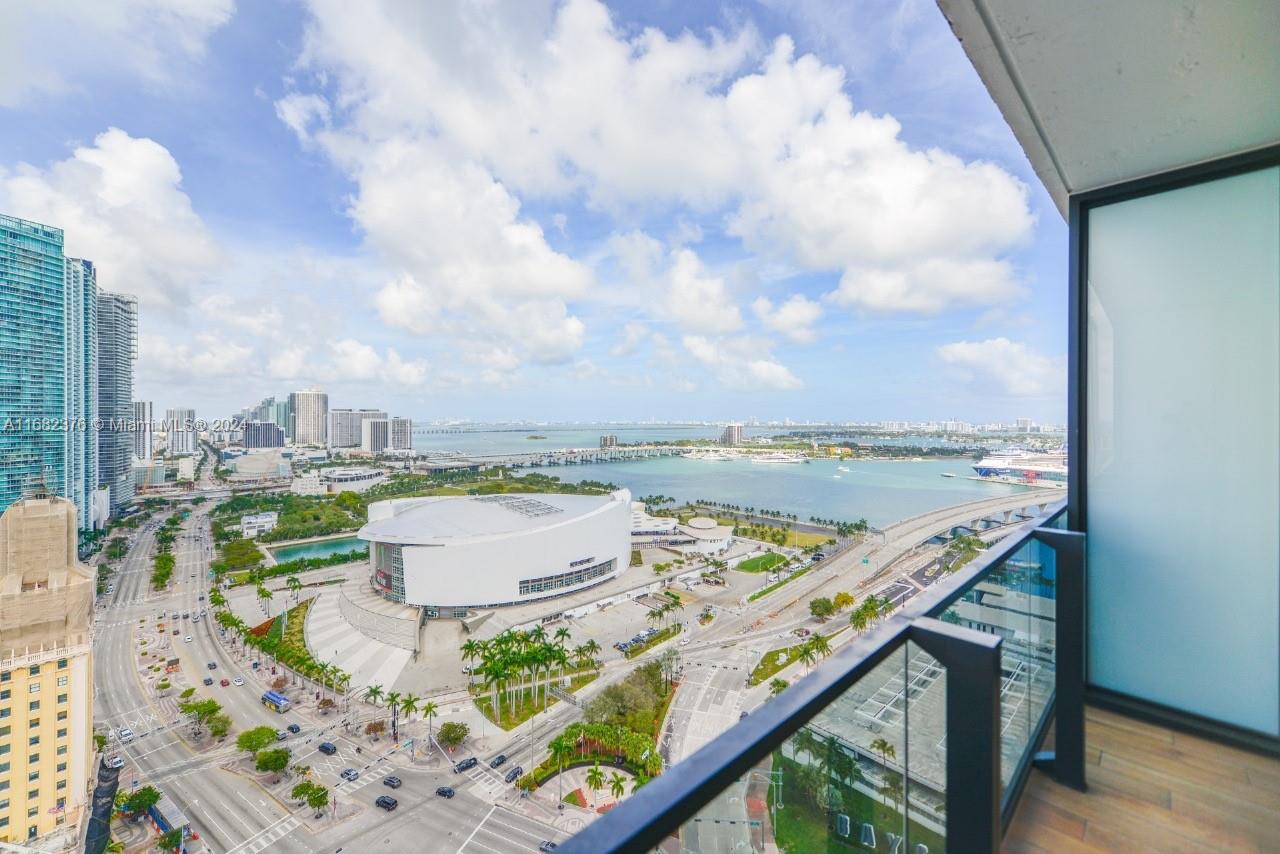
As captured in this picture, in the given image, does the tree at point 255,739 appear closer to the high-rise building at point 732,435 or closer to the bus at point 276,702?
the bus at point 276,702

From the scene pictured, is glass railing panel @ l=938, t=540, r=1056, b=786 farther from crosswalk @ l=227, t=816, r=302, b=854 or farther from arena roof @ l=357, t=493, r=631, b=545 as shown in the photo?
arena roof @ l=357, t=493, r=631, b=545

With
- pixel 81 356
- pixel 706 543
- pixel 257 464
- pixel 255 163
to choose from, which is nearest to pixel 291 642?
pixel 706 543

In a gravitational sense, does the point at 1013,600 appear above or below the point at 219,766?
above

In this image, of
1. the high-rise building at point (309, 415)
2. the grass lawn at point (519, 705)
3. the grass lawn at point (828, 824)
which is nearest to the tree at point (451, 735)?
the grass lawn at point (519, 705)

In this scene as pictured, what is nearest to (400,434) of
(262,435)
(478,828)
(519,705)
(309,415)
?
(309,415)

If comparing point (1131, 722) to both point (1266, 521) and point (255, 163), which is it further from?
point (255, 163)
